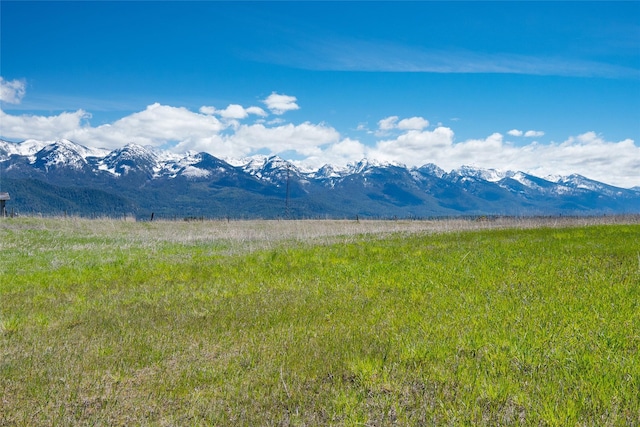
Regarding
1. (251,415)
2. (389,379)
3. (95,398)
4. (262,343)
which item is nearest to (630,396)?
(389,379)

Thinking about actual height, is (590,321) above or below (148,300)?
above

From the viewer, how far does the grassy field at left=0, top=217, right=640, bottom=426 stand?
20.2 ft

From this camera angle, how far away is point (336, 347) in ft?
28.2

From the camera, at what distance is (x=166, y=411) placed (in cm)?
639

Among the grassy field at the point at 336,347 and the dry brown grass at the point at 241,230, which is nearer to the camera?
the grassy field at the point at 336,347

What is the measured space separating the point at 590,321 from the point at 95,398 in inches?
375

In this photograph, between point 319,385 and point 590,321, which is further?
point 590,321

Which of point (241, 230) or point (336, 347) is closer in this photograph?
point (336, 347)

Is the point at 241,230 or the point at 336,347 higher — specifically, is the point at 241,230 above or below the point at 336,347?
below

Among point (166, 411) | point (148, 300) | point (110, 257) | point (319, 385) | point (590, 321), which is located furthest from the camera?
point (110, 257)

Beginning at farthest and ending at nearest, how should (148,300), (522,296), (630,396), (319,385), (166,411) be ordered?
1. (148,300)
2. (522,296)
3. (319,385)
4. (166,411)
5. (630,396)

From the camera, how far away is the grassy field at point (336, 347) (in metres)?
6.16

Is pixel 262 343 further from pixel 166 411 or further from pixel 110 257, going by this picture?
pixel 110 257

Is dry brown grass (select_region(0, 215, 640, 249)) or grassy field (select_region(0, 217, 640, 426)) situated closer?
grassy field (select_region(0, 217, 640, 426))
